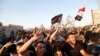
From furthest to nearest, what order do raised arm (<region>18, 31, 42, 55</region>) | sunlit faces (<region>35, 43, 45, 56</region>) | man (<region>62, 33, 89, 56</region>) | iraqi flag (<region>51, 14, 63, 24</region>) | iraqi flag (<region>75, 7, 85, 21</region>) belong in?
iraqi flag (<region>75, 7, 85, 21</region>), iraqi flag (<region>51, 14, 63, 24</region>), man (<region>62, 33, 89, 56</region>), sunlit faces (<region>35, 43, 45, 56</region>), raised arm (<region>18, 31, 42, 55</region>)

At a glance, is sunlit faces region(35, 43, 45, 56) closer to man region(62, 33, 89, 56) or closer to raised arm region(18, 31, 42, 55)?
raised arm region(18, 31, 42, 55)

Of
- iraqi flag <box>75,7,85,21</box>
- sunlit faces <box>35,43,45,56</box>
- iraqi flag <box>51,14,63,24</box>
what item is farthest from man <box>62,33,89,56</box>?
iraqi flag <box>75,7,85,21</box>

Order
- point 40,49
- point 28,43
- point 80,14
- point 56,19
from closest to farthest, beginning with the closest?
point 28,43 → point 40,49 → point 56,19 → point 80,14

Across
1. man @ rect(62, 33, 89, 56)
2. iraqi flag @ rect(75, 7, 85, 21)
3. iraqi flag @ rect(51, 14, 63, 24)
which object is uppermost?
iraqi flag @ rect(51, 14, 63, 24)

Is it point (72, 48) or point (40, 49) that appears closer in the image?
→ point (40, 49)

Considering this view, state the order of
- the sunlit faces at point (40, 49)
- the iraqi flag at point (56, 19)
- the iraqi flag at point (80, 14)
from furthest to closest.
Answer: the iraqi flag at point (80, 14) < the iraqi flag at point (56, 19) < the sunlit faces at point (40, 49)

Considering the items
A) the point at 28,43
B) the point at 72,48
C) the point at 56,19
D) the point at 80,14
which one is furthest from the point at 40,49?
the point at 80,14

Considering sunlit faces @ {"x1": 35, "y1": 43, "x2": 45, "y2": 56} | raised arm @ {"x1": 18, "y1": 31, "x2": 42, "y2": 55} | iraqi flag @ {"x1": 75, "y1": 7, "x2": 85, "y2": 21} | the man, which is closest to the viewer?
raised arm @ {"x1": 18, "y1": 31, "x2": 42, "y2": 55}

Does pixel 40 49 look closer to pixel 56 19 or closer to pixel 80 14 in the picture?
pixel 56 19

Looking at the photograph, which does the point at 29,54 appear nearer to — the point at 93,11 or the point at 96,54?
the point at 96,54

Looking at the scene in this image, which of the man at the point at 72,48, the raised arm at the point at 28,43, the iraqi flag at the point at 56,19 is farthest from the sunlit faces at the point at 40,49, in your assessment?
the iraqi flag at the point at 56,19

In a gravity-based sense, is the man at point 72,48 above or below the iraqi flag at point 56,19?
below

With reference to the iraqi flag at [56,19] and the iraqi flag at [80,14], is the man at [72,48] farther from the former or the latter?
the iraqi flag at [80,14]

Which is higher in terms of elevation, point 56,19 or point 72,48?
point 56,19
